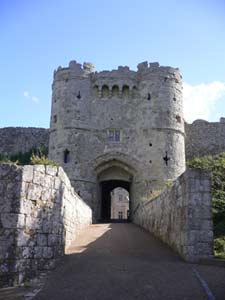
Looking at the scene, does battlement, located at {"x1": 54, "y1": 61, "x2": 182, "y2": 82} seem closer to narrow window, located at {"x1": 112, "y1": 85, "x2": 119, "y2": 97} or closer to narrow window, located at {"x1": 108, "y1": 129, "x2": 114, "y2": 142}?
narrow window, located at {"x1": 112, "y1": 85, "x2": 119, "y2": 97}

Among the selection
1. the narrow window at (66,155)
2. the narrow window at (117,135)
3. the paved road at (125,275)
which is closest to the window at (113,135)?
the narrow window at (117,135)

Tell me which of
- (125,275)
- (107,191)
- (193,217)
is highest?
(107,191)

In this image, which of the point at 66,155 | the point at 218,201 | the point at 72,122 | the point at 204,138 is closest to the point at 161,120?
the point at 72,122

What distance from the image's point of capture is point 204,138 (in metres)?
31.8

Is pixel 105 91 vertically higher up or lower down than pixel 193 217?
higher up

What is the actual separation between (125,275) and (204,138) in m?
26.5

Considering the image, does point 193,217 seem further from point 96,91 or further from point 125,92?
point 96,91

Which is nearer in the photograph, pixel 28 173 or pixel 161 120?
pixel 28 173

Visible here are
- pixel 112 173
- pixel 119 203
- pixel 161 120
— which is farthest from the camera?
pixel 119 203

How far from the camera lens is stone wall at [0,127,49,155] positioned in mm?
33250

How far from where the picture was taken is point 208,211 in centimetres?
834

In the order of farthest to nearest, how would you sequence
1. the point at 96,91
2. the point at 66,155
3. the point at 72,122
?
the point at 96,91 → the point at 72,122 → the point at 66,155

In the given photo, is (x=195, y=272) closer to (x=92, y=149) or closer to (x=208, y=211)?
(x=208, y=211)

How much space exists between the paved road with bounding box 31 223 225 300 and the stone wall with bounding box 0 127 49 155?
2410cm
